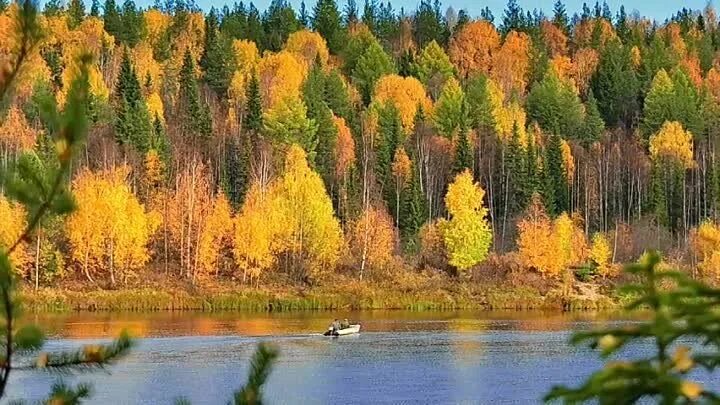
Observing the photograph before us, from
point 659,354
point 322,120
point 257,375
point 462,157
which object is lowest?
point 257,375

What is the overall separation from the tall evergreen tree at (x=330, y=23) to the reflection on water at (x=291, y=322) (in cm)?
6686

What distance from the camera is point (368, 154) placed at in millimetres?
81938

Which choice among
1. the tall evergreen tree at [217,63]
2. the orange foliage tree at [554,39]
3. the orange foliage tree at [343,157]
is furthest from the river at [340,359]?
the orange foliage tree at [554,39]

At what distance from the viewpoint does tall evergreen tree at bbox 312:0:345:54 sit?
120m

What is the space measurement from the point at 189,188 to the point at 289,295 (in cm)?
1119

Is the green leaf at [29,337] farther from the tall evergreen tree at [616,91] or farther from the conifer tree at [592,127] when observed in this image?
the tall evergreen tree at [616,91]

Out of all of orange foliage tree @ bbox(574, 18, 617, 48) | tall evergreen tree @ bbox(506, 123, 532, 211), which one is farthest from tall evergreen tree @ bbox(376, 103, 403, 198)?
orange foliage tree @ bbox(574, 18, 617, 48)

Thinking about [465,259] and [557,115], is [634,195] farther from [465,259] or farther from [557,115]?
[465,259]

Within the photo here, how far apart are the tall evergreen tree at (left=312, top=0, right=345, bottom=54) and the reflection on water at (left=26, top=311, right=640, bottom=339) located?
66860 millimetres

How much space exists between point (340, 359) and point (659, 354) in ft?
109

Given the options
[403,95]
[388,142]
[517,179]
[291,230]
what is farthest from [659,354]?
[403,95]

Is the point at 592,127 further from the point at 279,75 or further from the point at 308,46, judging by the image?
the point at 308,46

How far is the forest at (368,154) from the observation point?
6319 cm

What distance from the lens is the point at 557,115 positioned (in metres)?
95.6
